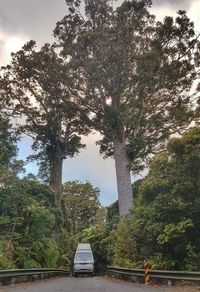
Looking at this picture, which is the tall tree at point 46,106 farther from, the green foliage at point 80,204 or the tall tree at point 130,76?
the green foliage at point 80,204

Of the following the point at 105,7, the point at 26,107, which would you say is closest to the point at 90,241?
the point at 26,107

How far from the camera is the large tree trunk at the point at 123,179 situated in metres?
35.8

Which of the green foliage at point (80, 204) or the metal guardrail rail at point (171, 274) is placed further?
the green foliage at point (80, 204)

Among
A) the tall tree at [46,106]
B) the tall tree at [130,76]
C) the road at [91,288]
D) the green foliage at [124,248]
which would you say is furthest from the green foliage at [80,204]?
the road at [91,288]

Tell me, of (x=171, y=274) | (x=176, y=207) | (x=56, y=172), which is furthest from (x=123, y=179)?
(x=171, y=274)

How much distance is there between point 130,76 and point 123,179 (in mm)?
7389

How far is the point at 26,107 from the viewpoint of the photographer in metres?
43.9

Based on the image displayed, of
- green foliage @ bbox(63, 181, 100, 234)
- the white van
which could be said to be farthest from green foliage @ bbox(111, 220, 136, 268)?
green foliage @ bbox(63, 181, 100, 234)

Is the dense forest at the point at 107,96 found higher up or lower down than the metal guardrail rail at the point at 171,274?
higher up

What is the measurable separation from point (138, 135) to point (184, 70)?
5.83 m

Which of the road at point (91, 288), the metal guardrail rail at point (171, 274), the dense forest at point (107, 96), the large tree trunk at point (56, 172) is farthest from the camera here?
the large tree trunk at point (56, 172)

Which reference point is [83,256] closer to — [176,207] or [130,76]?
[130,76]

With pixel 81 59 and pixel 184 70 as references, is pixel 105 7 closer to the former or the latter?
pixel 81 59

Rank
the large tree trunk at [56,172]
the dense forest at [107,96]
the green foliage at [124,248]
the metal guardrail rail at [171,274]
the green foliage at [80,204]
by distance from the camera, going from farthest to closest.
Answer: the green foliage at [80,204]
the large tree trunk at [56,172]
the dense forest at [107,96]
the green foliage at [124,248]
the metal guardrail rail at [171,274]
